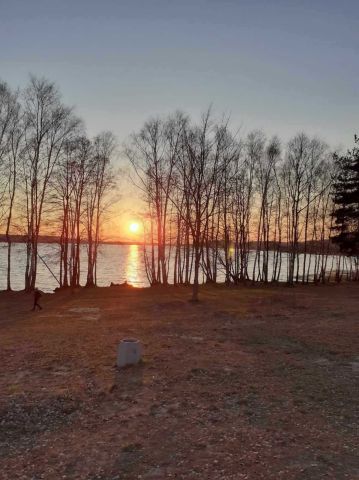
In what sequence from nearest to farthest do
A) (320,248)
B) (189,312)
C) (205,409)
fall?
(205,409), (189,312), (320,248)

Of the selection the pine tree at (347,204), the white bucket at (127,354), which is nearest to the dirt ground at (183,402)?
the white bucket at (127,354)

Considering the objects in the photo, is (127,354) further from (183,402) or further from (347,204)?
(347,204)

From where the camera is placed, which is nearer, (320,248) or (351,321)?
(351,321)

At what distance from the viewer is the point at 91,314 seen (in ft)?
65.7

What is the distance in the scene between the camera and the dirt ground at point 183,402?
600 centimetres

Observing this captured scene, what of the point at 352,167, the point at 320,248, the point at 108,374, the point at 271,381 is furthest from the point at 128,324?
the point at 320,248

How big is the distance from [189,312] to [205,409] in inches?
473

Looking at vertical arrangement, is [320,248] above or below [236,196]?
below

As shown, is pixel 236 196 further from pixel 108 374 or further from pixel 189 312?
pixel 108 374

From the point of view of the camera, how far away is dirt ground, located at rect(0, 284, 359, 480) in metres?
6.00

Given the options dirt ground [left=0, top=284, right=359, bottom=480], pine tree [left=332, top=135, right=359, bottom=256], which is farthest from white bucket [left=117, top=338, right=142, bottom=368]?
pine tree [left=332, top=135, right=359, bottom=256]

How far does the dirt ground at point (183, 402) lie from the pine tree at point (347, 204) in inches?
948

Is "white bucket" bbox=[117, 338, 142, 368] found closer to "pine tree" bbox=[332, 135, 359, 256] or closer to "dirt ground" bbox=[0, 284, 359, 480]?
"dirt ground" bbox=[0, 284, 359, 480]

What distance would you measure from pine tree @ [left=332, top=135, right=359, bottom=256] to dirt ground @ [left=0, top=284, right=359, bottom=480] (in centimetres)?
2409
